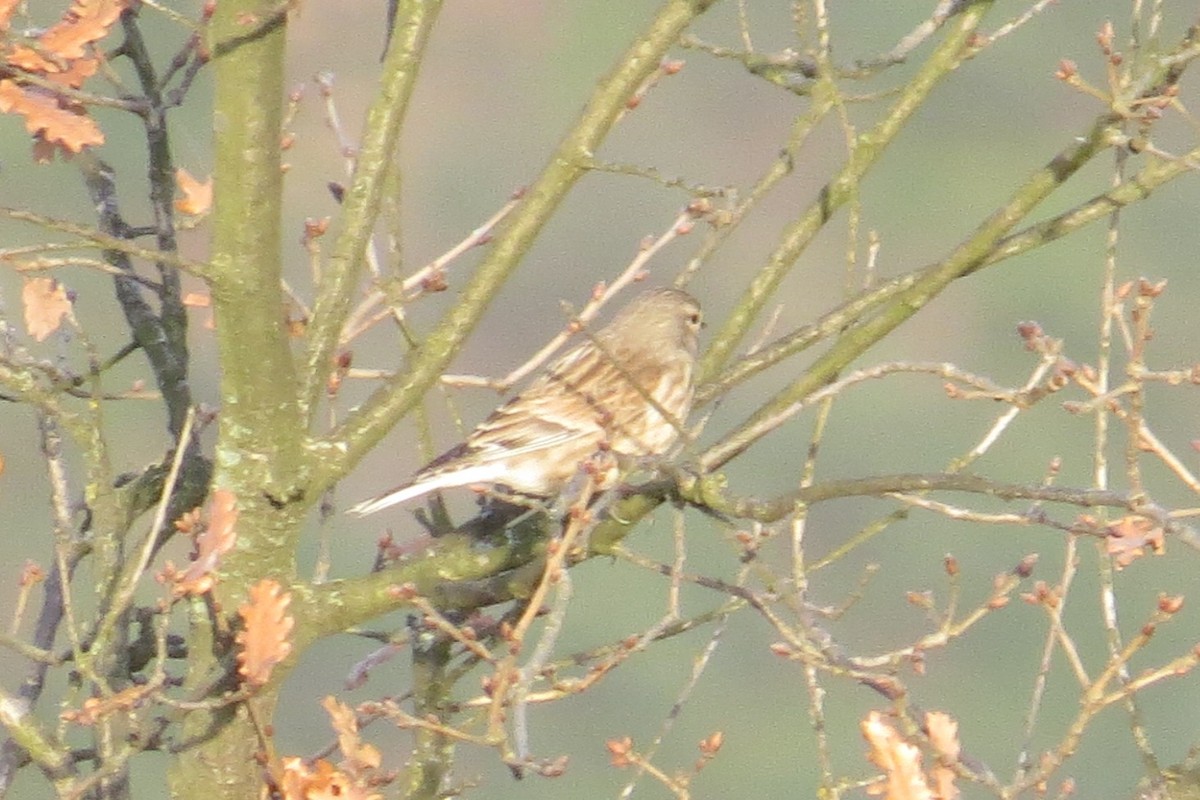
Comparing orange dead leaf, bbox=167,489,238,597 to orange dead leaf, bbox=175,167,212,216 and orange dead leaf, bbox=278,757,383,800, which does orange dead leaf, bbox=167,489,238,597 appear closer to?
orange dead leaf, bbox=278,757,383,800

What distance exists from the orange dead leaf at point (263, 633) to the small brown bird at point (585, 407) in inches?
74.6

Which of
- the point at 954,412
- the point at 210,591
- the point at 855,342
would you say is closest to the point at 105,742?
the point at 210,591

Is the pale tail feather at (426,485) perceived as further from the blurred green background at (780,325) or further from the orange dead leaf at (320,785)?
the blurred green background at (780,325)

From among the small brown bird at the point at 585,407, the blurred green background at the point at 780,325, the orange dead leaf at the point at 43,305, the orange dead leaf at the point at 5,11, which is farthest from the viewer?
the blurred green background at the point at 780,325

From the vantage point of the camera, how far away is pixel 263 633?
260 cm

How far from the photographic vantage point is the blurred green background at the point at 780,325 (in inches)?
323

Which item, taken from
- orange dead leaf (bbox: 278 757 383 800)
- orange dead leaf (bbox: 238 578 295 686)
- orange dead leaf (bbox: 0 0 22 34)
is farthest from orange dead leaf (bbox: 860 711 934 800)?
orange dead leaf (bbox: 0 0 22 34)

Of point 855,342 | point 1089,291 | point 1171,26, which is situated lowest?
point 855,342

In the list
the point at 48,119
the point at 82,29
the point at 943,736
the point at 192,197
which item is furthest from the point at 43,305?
the point at 943,736

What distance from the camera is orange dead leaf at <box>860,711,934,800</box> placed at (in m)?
2.13

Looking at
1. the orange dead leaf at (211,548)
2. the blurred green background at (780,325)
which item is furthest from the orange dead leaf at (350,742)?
the blurred green background at (780,325)

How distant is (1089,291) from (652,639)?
8.28m

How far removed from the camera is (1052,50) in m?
12.0

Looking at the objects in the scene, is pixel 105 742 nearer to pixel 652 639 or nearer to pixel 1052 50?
pixel 652 639
